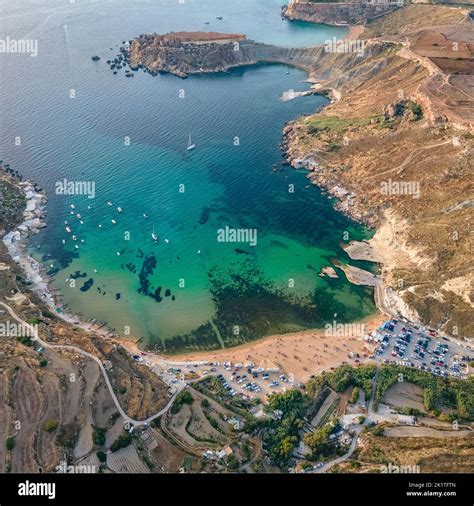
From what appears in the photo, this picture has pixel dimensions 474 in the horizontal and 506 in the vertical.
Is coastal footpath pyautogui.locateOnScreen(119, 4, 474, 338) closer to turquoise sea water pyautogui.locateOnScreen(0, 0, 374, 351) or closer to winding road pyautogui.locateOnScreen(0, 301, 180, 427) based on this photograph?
turquoise sea water pyautogui.locateOnScreen(0, 0, 374, 351)

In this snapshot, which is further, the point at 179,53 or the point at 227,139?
the point at 179,53

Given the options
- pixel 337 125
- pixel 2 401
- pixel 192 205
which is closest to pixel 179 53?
pixel 337 125

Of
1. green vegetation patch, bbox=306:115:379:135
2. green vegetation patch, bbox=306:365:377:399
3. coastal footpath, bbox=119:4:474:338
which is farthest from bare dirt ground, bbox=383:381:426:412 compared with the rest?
green vegetation patch, bbox=306:115:379:135

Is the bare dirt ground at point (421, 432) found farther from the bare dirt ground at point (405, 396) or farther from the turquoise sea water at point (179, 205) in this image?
the turquoise sea water at point (179, 205)

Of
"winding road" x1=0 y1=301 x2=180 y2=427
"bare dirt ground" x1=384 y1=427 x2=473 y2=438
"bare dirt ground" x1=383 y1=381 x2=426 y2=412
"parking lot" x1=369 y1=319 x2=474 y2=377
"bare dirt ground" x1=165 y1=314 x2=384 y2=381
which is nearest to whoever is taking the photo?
"bare dirt ground" x1=384 y1=427 x2=473 y2=438

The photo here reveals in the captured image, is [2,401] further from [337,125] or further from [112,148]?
[337,125]

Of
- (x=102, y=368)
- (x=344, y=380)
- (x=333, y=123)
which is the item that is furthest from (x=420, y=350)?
(x=333, y=123)
